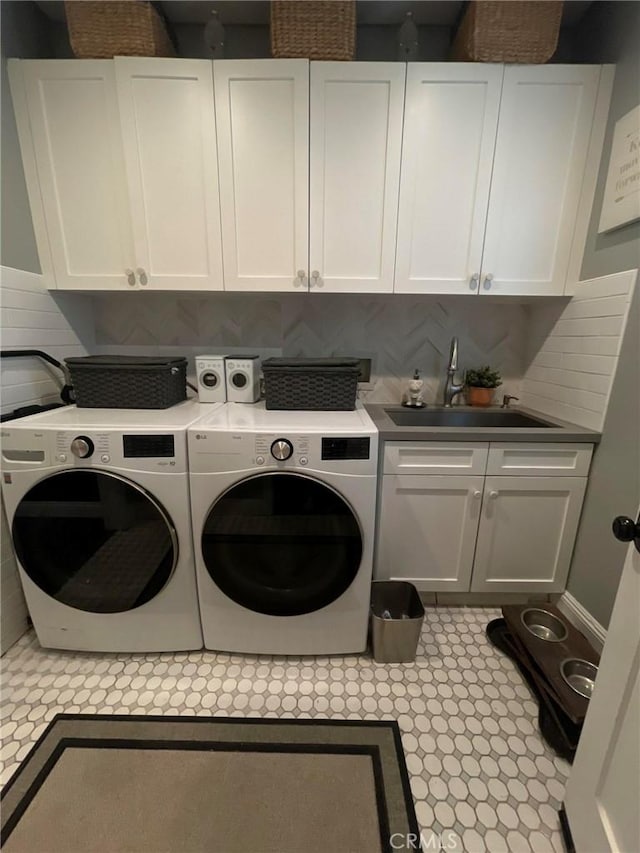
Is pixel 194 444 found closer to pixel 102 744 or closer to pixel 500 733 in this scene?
pixel 102 744

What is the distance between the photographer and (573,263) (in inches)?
61.2

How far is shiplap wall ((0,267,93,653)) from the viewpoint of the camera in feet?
4.65

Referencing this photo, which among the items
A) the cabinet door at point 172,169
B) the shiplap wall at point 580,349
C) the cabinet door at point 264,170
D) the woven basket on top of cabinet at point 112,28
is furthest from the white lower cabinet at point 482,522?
the woven basket on top of cabinet at point 112,28

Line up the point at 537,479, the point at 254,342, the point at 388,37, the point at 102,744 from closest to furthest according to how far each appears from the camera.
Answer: the point at 102,744, the point at 537,479, the point at 388,37, the point at 254,342

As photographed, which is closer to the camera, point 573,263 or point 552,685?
point 552,685

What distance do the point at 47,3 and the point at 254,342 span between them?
166cm

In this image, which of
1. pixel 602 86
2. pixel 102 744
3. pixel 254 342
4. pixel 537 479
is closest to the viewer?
pixel 102 744

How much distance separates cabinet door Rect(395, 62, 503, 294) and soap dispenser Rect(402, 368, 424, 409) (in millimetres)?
481

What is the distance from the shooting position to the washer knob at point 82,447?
1177 millimetres

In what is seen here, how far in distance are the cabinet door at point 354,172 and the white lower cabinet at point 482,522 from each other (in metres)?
0.82

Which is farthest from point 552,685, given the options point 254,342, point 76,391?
point 76,391

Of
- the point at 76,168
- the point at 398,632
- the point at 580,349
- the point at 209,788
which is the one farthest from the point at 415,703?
the point at 76,168

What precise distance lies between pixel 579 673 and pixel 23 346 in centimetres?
256

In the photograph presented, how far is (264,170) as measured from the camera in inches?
58.1
